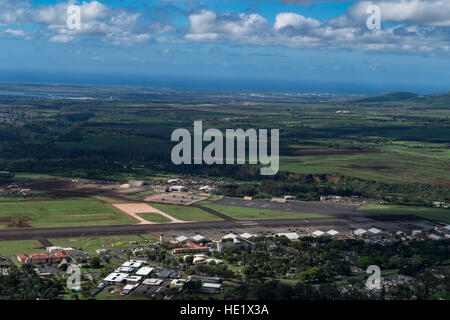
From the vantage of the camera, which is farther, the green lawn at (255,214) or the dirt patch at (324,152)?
the dirt patch at (324,152)

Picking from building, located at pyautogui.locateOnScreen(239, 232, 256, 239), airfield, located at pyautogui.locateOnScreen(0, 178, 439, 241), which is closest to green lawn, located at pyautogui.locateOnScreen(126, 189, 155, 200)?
airfield, located at pyautogui.locateOnScreen(0, 178, 439, 241)

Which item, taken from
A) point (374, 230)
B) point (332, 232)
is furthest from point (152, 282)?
point (374, 230)

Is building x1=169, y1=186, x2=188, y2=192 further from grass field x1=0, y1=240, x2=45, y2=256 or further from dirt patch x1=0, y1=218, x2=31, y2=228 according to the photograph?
grass field x1=0, y1=240, x2=45, y2=256

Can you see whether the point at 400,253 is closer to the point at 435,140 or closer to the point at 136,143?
the point at 136,143

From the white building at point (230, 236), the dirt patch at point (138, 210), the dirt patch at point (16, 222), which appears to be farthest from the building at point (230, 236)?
the dirt patch at point (16, 222)

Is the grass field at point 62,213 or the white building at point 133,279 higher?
the white building at point 133,279

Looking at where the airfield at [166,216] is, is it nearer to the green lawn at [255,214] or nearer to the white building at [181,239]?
the green lawn at [255,214]
